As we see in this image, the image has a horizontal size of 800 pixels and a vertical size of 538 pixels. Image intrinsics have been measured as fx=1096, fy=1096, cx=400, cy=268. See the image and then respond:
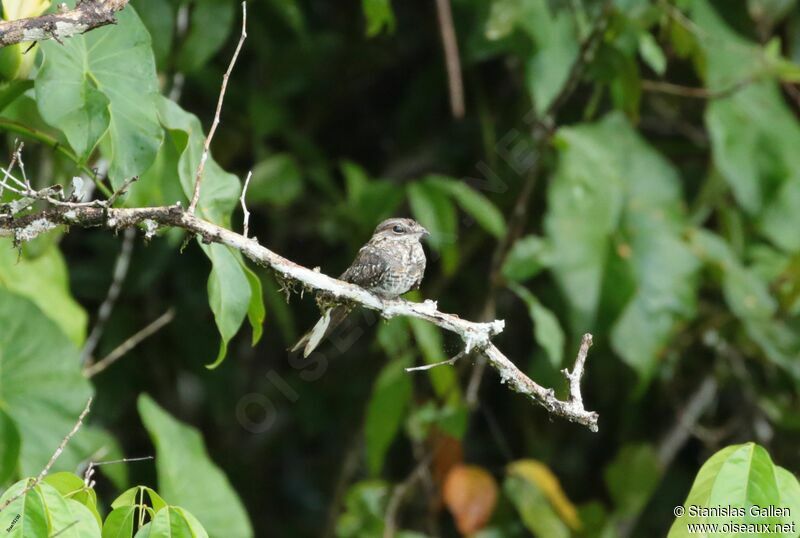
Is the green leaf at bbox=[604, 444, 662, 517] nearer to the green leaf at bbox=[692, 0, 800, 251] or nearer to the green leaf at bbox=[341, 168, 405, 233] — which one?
the green leaf at bbox=[692, 0, 800, 251]

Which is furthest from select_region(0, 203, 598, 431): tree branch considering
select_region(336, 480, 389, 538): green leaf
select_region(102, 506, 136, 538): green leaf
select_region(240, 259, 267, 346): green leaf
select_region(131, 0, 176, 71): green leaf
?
select_region(336, 480, 389, 538): green leaf

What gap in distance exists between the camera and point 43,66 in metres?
2.33

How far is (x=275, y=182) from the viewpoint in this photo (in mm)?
4535

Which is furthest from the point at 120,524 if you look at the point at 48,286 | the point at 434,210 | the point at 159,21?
the point at 434,210

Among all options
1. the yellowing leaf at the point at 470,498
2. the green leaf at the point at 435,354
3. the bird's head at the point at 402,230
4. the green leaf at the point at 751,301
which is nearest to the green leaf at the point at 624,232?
the green leaf at the point at 751,301

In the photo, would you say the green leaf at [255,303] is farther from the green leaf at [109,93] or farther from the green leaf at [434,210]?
the green leaf at [434,210]

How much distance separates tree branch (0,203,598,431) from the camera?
6.43 ft

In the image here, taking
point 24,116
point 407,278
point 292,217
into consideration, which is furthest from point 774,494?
point 292,217

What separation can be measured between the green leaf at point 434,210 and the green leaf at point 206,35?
87cm

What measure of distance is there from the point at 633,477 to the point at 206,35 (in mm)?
2534

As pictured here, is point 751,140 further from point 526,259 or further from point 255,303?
point 255,303

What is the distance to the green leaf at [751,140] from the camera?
14.6ft

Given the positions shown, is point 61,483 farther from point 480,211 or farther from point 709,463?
point 480,211

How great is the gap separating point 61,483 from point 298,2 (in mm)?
3499
